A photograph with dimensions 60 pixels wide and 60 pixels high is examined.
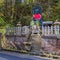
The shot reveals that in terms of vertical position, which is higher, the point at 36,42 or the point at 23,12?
the point at 23,12

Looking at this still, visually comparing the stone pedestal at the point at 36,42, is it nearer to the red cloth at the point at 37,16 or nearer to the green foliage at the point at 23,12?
the red cloth at the point at 37,16

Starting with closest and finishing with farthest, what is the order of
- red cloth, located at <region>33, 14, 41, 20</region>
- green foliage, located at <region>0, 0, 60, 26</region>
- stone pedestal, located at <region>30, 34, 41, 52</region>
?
stone pedestal, located at <region>30, 34, 41, 52</region> → red cloth, located at <region>33, 14, 41, 20</region> → green foliage, located at <region>0, 0, 60, 26</region>

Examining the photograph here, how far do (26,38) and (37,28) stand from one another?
159 centimetres

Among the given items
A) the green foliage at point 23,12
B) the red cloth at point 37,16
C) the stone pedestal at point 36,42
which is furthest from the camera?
the green foliage at point 23,12

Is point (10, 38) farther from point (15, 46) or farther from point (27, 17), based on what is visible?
point (27, 17)

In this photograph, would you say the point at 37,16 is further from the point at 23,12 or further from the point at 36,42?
the point at 23,12

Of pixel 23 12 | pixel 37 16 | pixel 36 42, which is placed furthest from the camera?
pixel 23 12

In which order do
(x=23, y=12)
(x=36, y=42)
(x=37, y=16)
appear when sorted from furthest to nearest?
(x=23, y=12)
(x=37, y=16)
(x=36, y=42)

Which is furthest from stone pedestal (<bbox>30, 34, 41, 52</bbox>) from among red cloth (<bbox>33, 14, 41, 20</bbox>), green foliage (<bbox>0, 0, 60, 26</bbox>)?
green foliage (<bbox>0, 0, 60, 26</bbox>)

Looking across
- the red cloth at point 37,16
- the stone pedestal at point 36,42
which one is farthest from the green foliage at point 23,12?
the stone pedestal at point 36,42

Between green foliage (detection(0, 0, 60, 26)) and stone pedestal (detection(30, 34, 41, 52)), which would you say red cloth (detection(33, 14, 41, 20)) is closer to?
stone pedestal (detection(30, 34, 41, 52))

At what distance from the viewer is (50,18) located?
24.9 meters

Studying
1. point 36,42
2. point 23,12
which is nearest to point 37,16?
point 36,42

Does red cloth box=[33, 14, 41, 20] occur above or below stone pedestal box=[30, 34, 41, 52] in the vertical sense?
above
